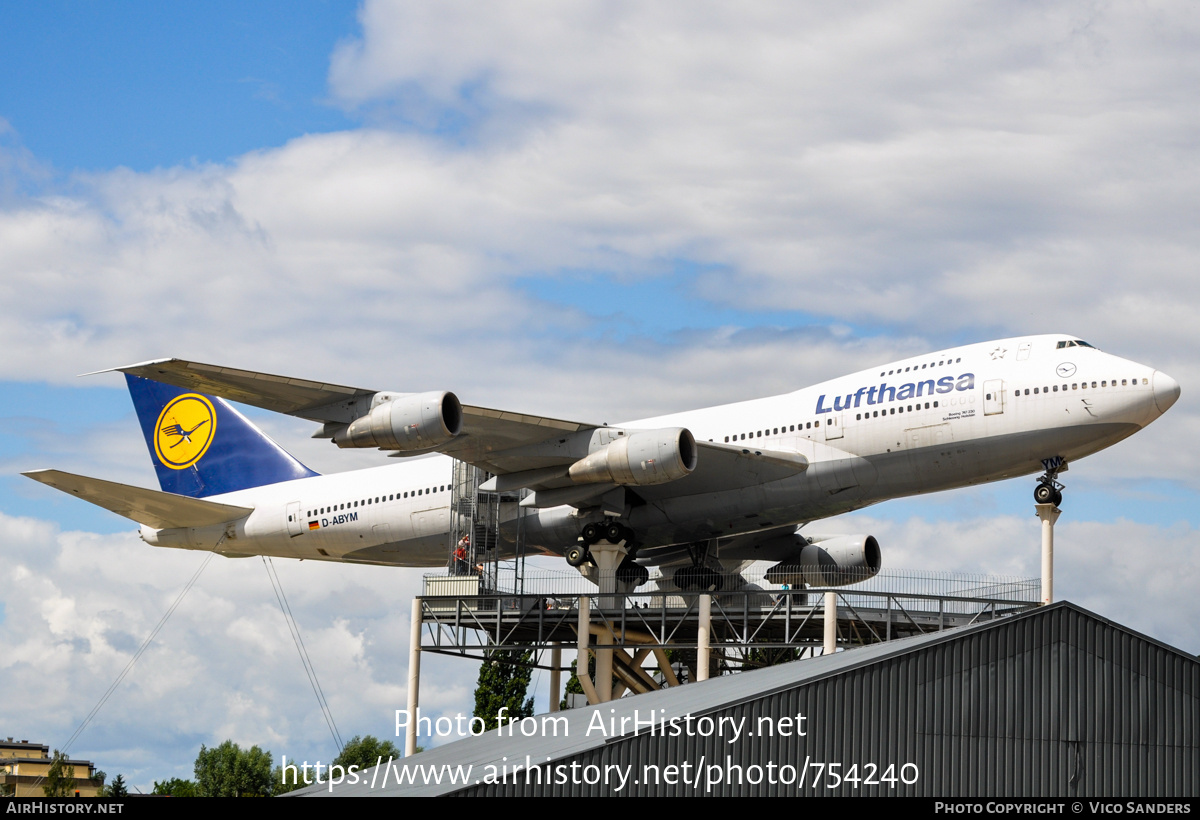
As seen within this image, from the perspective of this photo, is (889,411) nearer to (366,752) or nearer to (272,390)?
(272,390)

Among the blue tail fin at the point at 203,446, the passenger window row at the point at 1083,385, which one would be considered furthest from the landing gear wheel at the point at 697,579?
the blue tail fin at the point at 203,446

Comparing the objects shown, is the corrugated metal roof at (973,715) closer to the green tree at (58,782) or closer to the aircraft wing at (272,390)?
the aircraft wing at (272,390)

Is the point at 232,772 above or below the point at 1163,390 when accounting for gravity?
below

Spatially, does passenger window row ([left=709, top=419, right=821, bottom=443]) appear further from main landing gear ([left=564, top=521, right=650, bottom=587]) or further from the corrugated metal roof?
the corrugated metal roof

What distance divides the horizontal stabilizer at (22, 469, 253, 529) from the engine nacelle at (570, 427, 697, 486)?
16.6m

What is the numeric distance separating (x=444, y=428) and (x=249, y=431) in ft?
65.7

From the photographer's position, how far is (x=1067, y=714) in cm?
2809

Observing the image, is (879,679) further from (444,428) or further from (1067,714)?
(444,428)

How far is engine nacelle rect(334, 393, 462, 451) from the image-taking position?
38.3 m

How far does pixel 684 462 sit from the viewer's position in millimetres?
40500

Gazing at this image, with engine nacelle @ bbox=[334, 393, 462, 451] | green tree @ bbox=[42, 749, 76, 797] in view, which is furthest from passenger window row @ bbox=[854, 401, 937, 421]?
green tree @ bbox=[42, 749, 76, 797]

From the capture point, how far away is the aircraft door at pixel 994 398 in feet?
129

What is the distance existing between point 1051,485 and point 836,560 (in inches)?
475

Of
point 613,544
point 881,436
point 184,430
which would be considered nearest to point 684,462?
point 613,544
